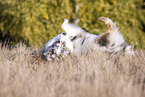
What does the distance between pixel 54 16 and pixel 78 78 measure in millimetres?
3758

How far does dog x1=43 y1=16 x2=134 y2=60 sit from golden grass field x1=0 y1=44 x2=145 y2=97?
9cm

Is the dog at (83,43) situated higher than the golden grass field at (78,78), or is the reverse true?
the dog at (83,43)

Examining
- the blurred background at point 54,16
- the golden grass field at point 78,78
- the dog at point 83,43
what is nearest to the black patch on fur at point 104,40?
the dog at point 83,43

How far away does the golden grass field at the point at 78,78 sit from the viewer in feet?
4.73

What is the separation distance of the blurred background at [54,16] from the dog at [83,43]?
2705mm

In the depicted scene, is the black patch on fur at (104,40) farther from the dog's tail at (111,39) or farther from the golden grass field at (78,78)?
the golden grass field at (78,78)

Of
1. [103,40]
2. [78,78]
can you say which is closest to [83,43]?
[103,40]

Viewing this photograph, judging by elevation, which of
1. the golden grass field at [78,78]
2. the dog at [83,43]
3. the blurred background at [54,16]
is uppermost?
the blurred background at [54,16]

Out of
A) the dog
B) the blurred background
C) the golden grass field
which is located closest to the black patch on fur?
the dog

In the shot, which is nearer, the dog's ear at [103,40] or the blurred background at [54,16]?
the dog's ear at [103,40]

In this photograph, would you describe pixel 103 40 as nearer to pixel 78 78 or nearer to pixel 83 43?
pixel 83 43

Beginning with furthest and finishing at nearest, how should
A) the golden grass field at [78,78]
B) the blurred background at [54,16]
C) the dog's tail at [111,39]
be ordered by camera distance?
the blurred background at [54,16] → the dog's tail at [111,39] → the golden grass field at [78,78]

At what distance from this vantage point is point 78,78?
177 cm

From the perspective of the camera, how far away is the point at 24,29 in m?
5.15
